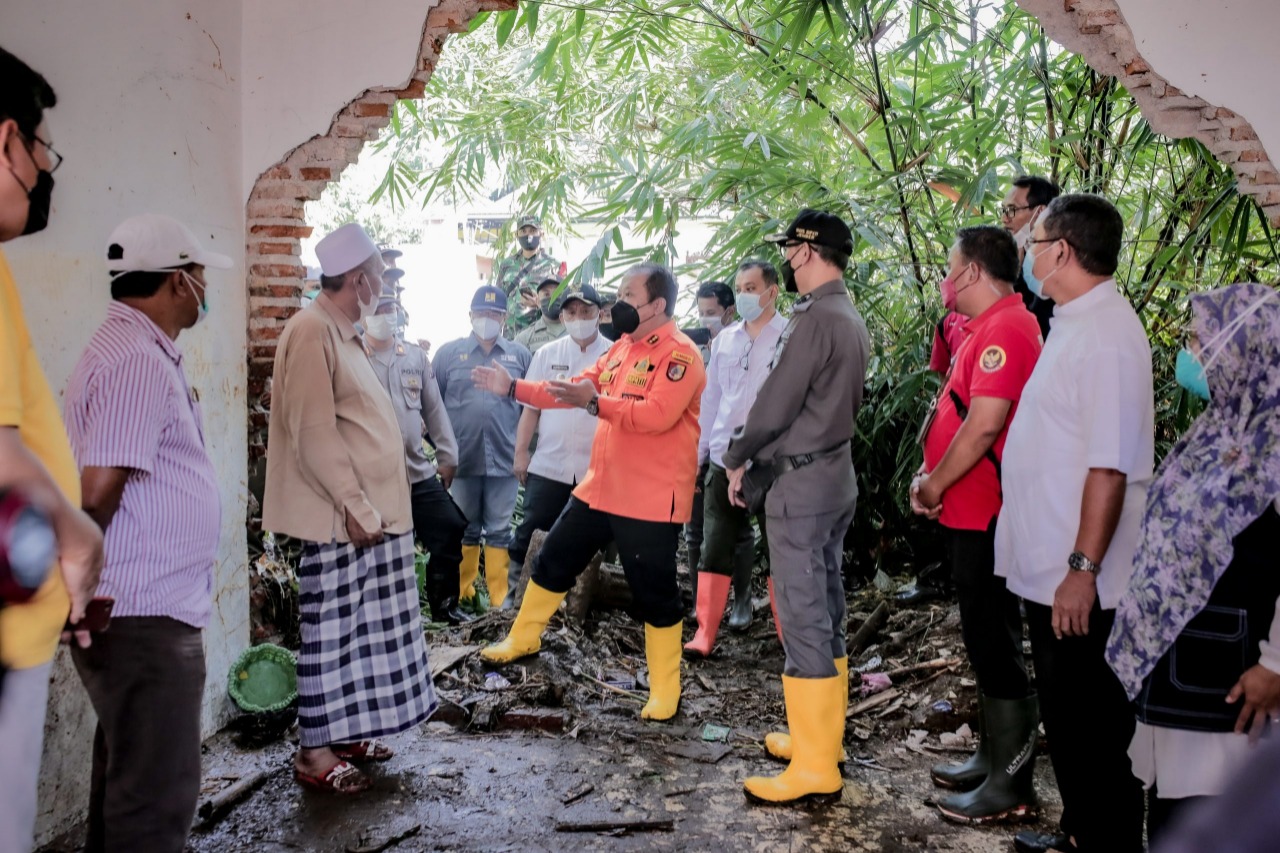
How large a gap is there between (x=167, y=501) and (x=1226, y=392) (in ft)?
7.59

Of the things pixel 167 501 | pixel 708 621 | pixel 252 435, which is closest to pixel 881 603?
pixel 708 621

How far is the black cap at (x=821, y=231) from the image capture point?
336cm

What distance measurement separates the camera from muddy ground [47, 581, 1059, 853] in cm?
303

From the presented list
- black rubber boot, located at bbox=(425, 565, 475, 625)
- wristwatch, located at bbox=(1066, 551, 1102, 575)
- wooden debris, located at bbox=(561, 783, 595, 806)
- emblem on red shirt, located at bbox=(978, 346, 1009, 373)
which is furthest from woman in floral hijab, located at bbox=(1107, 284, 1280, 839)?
black rubber boot, located at bbox=(425, 565, 475, 625)

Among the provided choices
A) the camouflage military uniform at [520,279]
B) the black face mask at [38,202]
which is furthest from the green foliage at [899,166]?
the black face mask at [38,202]

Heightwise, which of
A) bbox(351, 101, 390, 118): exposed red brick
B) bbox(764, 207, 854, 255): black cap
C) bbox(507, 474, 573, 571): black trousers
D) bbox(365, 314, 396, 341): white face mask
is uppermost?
bbox(351, 101, 390, 118): exposed red brick

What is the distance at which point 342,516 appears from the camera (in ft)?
10.5

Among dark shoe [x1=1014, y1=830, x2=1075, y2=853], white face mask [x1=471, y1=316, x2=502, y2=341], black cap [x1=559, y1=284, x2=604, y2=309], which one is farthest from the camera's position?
white face mask [x1=471, y1=316, x2=502, y2=341]

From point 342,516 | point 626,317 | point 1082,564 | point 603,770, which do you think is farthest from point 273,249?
point 1082,564

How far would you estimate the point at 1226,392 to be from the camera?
6.51 ft

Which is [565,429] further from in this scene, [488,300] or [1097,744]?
[1097,744]

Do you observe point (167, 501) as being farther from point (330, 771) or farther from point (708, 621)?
point (708, 621)

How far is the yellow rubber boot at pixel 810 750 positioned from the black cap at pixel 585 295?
2.99 metres

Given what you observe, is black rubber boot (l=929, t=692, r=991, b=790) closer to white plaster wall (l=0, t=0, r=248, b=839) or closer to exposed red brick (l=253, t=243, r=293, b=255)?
white plaster wall (l=0, t=0, r=248, b=839)
